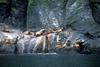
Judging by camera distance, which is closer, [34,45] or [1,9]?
[34,45]

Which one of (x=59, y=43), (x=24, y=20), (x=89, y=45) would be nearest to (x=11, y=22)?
(x=24, y=20)

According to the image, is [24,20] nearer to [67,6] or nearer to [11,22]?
[11,22]

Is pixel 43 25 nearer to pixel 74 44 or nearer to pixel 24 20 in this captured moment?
pixel 24 20

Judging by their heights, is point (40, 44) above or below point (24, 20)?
below

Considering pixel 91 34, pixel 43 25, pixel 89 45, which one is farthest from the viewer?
pixel 43 25

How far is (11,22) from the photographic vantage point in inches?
4075

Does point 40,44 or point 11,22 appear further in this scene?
point 11,22

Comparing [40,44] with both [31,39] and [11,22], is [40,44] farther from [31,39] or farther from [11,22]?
[11,22]

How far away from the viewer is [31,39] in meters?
93.6

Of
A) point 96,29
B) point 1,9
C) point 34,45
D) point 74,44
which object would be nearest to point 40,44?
point 34,45

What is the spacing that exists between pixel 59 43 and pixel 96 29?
34.4 feet

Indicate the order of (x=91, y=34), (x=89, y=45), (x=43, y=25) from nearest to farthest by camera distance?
1. (x=89, y=45)
2. (x=91, y=34)
3. (x=43, y=25)

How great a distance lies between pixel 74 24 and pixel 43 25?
864 cm

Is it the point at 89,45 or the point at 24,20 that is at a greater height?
the point at 24,20
